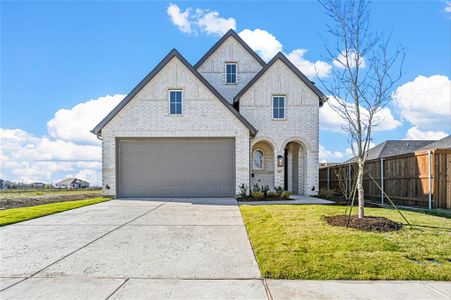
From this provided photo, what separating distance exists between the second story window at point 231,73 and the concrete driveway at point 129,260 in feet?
40.5

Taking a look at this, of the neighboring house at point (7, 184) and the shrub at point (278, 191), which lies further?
the neighboring house at point (7, 184)

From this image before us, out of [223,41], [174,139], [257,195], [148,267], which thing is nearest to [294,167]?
[257,195]

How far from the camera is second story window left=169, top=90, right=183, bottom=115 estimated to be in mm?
15148

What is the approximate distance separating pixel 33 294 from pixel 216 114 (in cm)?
1184

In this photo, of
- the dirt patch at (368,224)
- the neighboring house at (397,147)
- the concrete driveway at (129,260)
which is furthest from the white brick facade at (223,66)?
the dirt patch at (368,224)

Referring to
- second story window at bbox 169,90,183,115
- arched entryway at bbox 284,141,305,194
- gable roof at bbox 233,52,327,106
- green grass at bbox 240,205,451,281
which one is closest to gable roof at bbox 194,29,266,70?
gable roof at bbox 233,52,327,106

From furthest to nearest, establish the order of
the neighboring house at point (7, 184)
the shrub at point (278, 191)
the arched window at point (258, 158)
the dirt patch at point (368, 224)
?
the neighboring house at point (7, 184) → the arched window at point (258, 158) → the shrub at point (278, 191) → the dirt patch at point (368, 224)

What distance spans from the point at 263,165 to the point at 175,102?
6240mm

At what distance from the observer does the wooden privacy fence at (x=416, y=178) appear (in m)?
11.0

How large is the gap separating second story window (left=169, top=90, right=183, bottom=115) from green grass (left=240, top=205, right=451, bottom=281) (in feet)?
28.8

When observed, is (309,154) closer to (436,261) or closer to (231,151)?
(231,151)

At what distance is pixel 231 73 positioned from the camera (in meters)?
19.2

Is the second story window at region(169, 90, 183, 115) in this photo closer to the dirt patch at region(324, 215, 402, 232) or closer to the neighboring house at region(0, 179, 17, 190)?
the dirt patch at region(324, 215, 402, 232)

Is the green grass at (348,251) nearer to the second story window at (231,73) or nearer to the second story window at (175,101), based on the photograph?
the second story window at (175,101)
